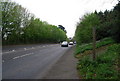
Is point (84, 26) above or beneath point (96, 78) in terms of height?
above

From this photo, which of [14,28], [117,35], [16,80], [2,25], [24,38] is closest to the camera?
[16,80]

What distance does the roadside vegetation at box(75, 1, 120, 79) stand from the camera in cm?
800

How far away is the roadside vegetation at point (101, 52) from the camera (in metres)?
8.00

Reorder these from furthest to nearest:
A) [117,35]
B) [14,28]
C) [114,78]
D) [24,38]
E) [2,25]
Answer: [24,38] < [14,28] < [2,25] < [117,35] < [114,78]

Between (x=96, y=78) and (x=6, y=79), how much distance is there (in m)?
3.86

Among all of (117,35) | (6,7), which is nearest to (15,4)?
(6,7)

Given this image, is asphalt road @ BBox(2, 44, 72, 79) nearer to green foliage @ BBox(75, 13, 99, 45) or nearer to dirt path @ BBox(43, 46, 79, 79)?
dirt path @ BBox(43, 46, 79, 79)

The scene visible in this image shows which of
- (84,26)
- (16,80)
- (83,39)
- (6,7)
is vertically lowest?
(16,80)

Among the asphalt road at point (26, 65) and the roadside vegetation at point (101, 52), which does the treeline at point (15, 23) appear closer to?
the roadside vegetation at point (101, 52)

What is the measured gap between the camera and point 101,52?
15320 mm

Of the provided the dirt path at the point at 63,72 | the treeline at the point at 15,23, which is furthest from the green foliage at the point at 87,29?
the dirt path at the point at 63,72

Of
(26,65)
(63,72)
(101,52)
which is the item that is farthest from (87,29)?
(63,72)

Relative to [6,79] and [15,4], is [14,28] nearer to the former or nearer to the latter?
[15,4]

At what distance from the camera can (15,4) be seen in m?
45.0
